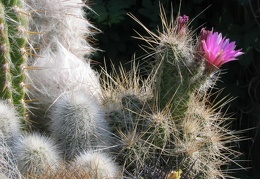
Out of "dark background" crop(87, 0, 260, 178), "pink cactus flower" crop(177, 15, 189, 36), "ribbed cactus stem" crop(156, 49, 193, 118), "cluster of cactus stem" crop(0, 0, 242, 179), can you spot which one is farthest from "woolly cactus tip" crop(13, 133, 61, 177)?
"dark background" crop(87, 0, 260, 178)

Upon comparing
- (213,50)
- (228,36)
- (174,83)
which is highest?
(213,50)

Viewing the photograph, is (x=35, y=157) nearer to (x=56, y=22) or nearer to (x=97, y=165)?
(x=97, y=165)

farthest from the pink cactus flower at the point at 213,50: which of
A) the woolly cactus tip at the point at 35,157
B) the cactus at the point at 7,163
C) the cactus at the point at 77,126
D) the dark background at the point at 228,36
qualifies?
→ the dark background at the point at 228,36

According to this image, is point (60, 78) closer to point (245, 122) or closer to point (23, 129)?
point (23, 129)

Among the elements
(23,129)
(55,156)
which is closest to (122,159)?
(55,156)

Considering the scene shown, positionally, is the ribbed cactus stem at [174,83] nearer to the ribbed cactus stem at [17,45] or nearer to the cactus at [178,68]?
the cactus at [178,68]

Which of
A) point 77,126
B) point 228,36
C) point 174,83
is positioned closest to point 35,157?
point 77,126
